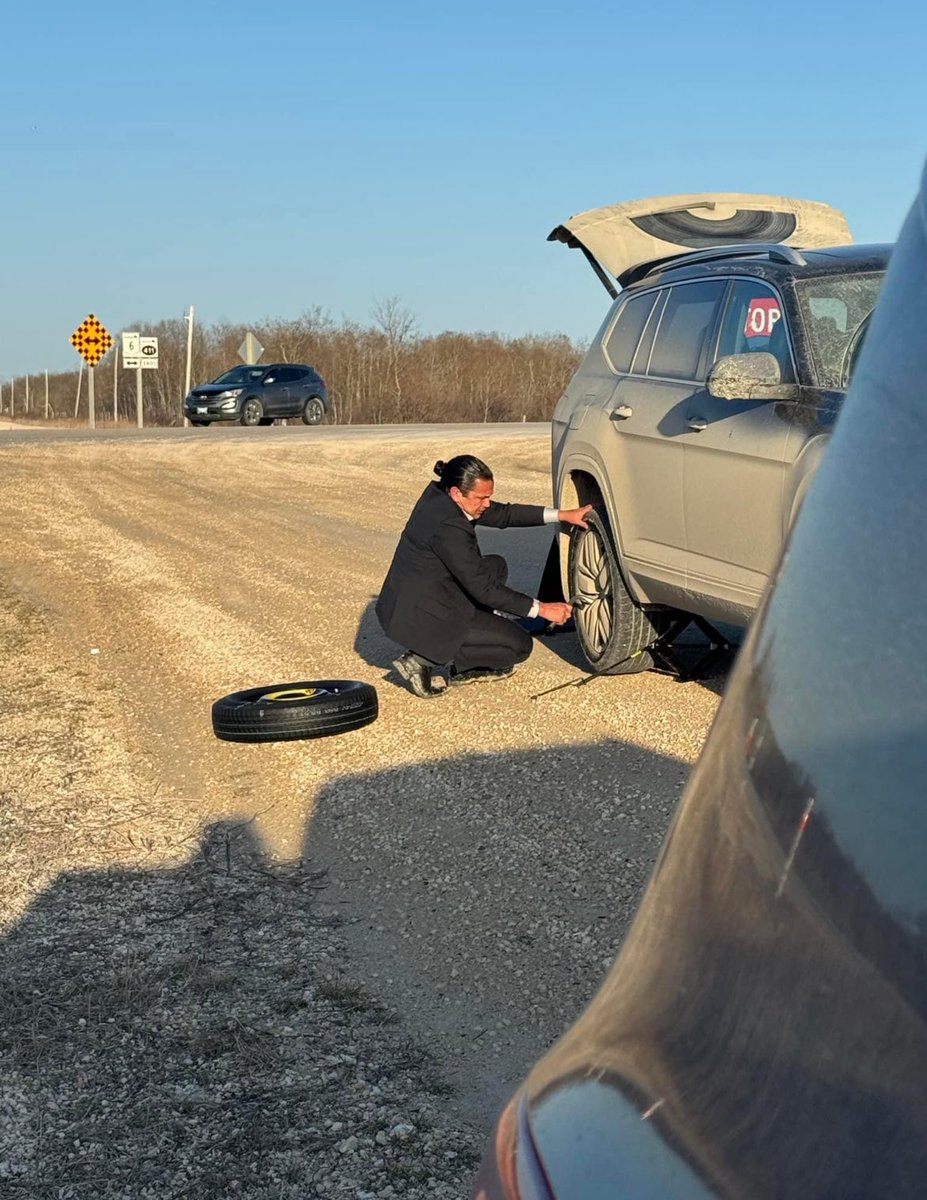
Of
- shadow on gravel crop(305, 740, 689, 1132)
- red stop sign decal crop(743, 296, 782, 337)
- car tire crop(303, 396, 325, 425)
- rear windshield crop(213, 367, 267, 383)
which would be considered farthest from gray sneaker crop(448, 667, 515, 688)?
car tire crop(303, 396, 325, 425)

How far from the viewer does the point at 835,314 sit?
6.19m

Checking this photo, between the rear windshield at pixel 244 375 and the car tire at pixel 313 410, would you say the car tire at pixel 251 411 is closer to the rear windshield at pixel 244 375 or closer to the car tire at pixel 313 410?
the rear windshield at pixel 244 375

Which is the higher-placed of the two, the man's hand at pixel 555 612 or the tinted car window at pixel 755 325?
the tinted car window at pixel 755 325

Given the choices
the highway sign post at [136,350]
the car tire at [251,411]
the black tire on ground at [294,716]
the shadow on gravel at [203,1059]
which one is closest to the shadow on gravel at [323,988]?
the shadow on gravel at [203,1059]

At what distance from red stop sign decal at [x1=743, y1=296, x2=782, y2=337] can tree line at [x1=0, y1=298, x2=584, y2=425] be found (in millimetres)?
48522

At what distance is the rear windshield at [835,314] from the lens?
19.7 feet

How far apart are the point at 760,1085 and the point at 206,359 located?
229ft

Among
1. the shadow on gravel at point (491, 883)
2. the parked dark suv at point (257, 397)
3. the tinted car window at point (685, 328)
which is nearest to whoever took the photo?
the shadow on gravel at point (491, 883)

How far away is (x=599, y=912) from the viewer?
15.1 ft

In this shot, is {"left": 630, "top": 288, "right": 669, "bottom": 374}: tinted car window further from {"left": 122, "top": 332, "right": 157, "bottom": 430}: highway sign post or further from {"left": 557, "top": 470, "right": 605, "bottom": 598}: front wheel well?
{"left": 122, "top": 332, "right": 157, "bottom": 430}: highway sign post

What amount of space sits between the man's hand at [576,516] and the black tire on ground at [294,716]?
1.39m

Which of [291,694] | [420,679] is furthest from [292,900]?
[420,679]

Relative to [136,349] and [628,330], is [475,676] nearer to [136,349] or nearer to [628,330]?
[628,330]

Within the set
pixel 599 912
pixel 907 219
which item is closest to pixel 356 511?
pixel 599 912
